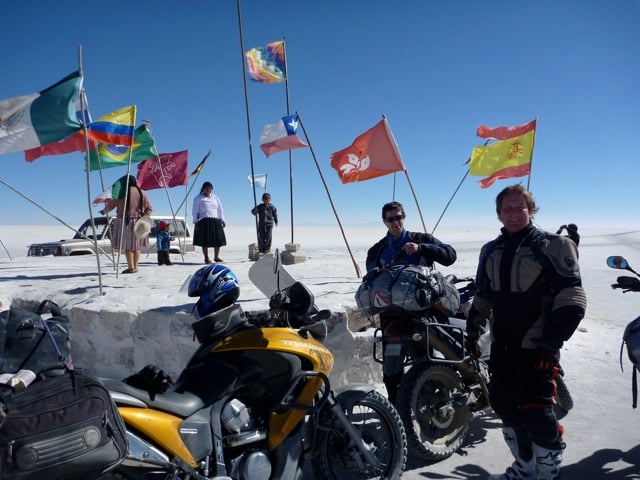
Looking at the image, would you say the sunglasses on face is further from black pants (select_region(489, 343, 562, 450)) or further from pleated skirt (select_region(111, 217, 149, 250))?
pleated skirt (select_region(111, 217, 149, 250))

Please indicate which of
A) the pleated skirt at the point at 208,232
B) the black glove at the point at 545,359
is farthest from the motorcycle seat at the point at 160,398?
the pleated skirt at the point at 208,232

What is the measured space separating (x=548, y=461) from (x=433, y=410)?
88cm

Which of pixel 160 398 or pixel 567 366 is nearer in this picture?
pixel 160 398

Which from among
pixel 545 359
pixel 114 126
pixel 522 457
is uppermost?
pixel 114 126

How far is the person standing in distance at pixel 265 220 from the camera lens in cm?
1174

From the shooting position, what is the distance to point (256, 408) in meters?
2.40

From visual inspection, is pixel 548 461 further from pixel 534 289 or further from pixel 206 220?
pixel 206 220

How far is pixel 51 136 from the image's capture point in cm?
542

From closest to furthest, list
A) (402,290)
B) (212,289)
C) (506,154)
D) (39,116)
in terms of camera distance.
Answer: (212,289) < (402,290) < (39,116) < (506,154)

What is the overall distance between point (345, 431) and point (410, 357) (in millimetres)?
949

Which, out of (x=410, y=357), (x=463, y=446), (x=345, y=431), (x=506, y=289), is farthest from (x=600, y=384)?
(x=345, y=431)

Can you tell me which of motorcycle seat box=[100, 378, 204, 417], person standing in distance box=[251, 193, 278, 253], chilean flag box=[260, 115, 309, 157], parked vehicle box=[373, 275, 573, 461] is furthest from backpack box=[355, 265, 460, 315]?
person standing in distance box=[251, 193, 278, 253]

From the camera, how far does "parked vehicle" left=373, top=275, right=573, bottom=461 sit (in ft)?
10.3

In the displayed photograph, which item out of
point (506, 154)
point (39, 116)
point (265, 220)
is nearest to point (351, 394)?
point (39, 116)
